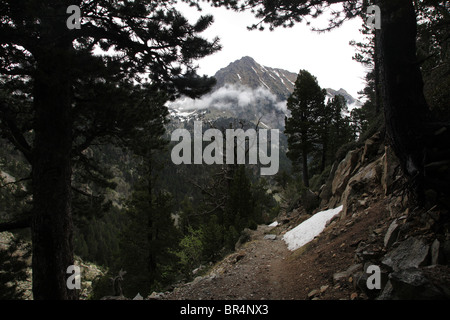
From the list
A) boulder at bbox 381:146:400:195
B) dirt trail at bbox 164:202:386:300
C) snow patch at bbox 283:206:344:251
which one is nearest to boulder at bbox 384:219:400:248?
dirt trail at bbox 164:202:386:300

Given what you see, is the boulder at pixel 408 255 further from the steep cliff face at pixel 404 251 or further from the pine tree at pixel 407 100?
the pine tree at pixel 407 100

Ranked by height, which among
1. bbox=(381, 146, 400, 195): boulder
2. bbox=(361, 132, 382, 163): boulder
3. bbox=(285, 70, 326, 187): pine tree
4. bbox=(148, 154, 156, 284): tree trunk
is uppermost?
bbox=(285, 70, 326, 187): pine tree

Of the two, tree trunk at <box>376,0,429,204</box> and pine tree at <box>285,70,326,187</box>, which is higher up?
pine tree at <box>285,70,326,187</box>

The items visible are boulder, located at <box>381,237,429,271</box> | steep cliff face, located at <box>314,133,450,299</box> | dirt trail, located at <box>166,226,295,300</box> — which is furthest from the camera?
dirt trail, located at <box>166,226,295,300</box>

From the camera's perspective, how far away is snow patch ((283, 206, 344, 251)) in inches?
362

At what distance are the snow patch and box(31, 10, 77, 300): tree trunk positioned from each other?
24.4ft

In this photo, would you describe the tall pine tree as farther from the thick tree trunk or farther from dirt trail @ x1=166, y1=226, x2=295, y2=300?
the thick tree trunk

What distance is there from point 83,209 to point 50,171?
5.18 metres

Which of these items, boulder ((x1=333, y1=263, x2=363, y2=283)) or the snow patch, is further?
the snow patch

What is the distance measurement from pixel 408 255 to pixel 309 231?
626cm

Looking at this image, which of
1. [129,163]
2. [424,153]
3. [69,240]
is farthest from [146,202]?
[129,163]

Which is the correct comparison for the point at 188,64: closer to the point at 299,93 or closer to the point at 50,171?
the point at 50,171

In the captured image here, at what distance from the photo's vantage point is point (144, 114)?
7145 millimetres

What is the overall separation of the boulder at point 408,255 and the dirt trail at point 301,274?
0.77 metres
